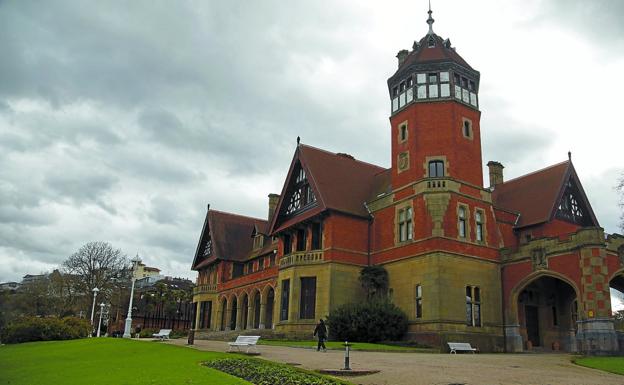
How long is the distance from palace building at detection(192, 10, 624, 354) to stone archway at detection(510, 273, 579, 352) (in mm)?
62

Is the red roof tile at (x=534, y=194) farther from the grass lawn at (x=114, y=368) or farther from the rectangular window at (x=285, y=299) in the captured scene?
the grass lawn at (x=114, y=368)

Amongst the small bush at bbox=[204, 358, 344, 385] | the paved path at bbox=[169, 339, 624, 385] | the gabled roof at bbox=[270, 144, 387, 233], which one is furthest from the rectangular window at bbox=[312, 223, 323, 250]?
the small bush at bbox=[204, 358, 344, 385]

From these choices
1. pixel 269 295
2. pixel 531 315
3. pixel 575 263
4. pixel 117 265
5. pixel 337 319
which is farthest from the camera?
pixel 117 265

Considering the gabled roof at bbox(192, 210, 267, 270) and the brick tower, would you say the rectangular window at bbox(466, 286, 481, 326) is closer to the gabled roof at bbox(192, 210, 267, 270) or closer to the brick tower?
the brick tower

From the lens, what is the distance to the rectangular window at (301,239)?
3744 cm

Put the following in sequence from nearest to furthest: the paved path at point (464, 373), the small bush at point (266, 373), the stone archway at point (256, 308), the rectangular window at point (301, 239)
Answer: the small bush at point (266, 373), the paved path at point (464, 373), the rectangular window at point (301, 239), the stone archway at point (256, 308)

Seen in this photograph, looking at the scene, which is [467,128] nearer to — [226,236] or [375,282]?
[375,282]

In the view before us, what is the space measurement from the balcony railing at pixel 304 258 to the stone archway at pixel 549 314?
12414 mm

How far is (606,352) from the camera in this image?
967 inches

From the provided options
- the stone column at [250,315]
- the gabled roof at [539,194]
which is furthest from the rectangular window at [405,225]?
the stone column at [250,315]

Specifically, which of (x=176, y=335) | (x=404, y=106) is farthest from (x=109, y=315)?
(x=404, y=106)

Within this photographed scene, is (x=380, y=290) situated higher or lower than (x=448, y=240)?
lower

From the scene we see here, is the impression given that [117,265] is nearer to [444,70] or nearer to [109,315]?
[109,315]

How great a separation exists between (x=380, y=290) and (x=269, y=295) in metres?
13.3
